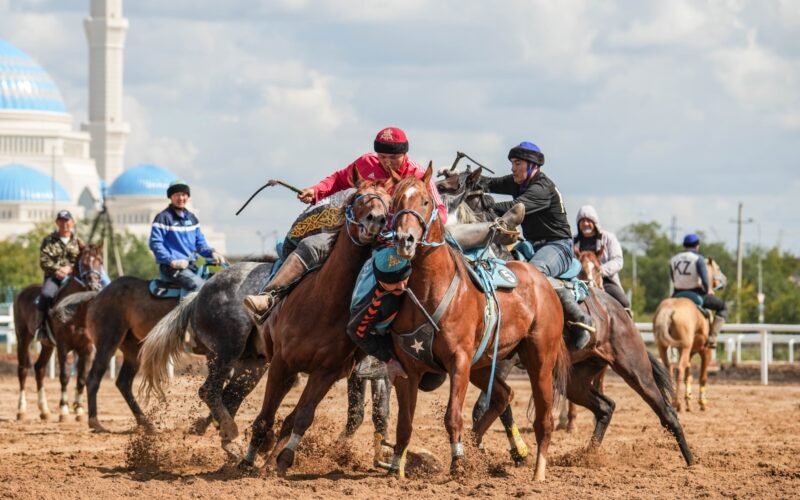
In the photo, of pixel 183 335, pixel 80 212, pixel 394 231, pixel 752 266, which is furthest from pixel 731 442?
pixel 80 212

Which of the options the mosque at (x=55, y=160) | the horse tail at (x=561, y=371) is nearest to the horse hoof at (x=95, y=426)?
the horse tail at (x=561, y=371)

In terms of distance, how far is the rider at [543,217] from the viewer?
13.6 meters

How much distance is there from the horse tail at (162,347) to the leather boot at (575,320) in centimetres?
391

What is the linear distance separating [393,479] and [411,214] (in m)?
2.19

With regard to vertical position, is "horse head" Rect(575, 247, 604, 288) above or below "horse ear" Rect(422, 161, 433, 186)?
below

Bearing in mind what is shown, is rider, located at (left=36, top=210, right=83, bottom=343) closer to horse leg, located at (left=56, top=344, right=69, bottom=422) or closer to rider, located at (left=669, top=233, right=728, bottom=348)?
horse leg, located at (left=56, top=344, right=69, bottom=422)

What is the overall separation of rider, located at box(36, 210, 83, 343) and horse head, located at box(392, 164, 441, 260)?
10511mm

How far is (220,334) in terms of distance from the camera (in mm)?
15227

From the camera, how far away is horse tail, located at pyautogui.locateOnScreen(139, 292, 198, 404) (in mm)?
15281

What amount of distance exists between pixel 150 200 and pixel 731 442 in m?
116

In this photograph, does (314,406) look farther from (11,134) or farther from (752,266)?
(11,134)

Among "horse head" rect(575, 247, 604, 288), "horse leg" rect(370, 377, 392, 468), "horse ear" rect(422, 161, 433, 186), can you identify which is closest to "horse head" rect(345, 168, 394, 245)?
"horse ear" rect(422, 161, 433, 186)

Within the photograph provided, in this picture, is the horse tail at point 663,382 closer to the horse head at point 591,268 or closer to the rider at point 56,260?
the horse head at point 591,268

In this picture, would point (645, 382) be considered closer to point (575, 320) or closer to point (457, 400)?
point (575, 320)
